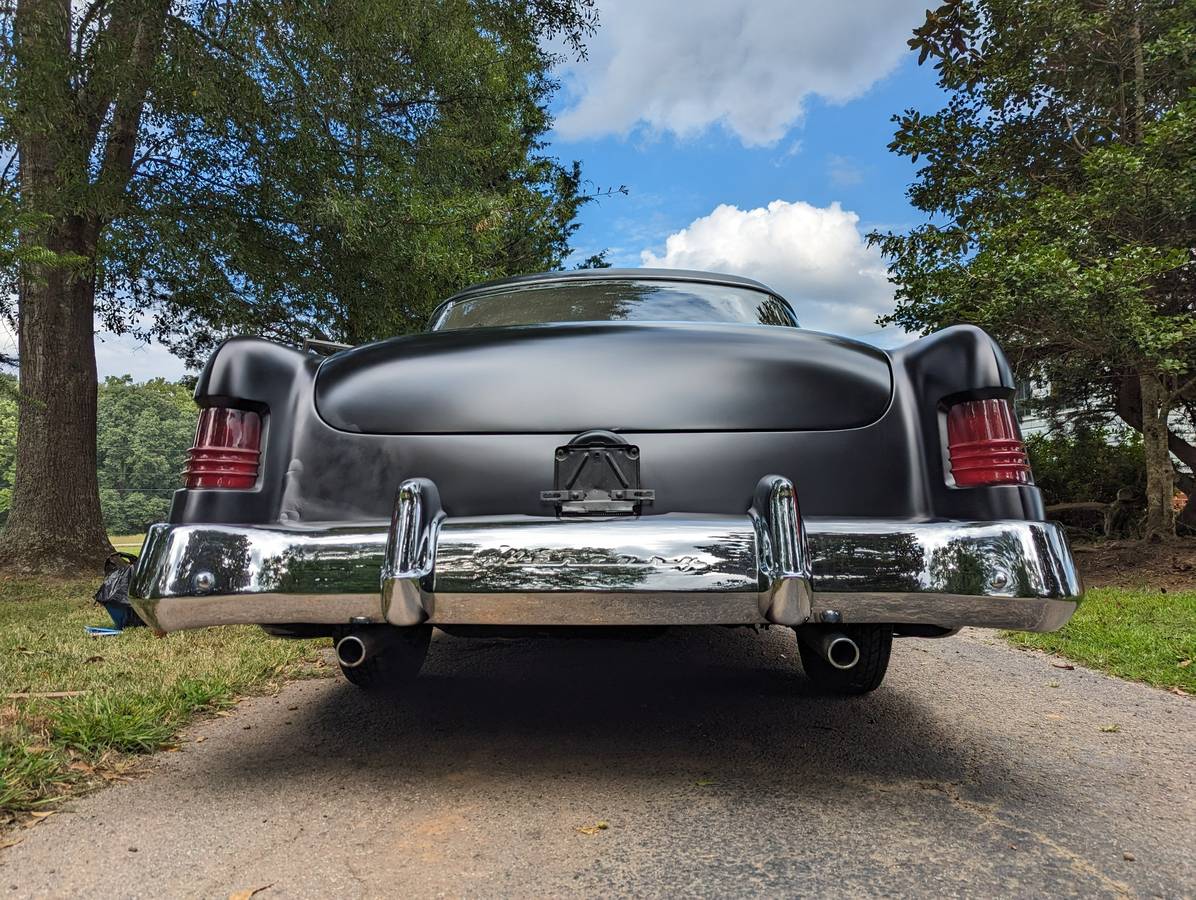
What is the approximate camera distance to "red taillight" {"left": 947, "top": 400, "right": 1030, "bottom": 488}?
2.23 meters

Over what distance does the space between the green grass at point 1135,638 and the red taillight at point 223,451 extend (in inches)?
157

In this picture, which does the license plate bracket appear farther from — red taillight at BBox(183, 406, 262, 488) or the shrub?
the shrub

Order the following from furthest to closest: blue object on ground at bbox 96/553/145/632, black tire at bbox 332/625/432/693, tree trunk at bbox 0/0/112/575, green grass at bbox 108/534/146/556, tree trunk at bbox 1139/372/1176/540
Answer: tree trunk at bbox 1139/372/1176/540 → tree trunk at bbox 0/0/112/575 → green grass at bbox 108/534/146/556 → blue object on ground at bbox 96/553/145/632 → black tire at bbox 332/625/432/693

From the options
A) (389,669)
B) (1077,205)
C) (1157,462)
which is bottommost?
(389,669)

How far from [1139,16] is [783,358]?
878 centimetres

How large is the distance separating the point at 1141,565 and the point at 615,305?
23.6 ft

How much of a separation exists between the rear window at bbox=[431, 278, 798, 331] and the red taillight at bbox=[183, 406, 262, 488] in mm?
1078

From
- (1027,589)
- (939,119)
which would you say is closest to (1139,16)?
(939,119)

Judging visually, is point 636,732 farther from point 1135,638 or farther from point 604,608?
point 1135,638

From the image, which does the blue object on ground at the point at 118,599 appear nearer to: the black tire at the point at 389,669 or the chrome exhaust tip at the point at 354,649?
the black tire at the point at 389,669

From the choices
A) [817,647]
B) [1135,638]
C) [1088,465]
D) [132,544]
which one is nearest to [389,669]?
[817,647]

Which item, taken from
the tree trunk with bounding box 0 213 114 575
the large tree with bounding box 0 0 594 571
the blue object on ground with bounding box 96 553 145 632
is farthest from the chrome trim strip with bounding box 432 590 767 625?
the tree trunk with bounding box 0 213 114 575

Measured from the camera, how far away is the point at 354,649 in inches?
88.2

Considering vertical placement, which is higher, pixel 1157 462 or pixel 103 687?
pixel 1157 462
